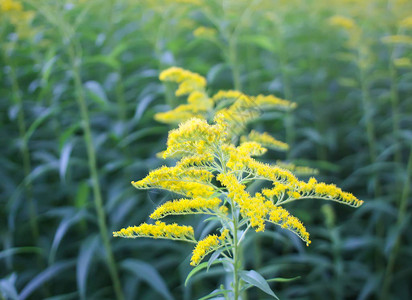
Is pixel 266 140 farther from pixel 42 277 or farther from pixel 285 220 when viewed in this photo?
pixel 42 277

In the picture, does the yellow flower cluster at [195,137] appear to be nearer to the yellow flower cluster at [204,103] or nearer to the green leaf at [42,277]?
the yellow flower cluster at [204,103]

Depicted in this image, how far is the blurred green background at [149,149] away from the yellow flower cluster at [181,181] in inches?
34.2

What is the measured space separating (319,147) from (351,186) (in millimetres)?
417

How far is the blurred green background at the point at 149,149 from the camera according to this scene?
2.17 metres

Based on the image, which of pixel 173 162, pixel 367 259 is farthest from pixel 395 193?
pixel 173 162

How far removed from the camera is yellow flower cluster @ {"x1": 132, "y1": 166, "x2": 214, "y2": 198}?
0.98m

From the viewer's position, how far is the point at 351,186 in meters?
2.95

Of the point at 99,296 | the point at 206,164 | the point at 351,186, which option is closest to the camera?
the point at 206,164

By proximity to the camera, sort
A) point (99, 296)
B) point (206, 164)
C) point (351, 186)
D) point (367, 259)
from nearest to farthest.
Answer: point (206, 164)
point (99, 296)
point (367, 259)
point (351, 186)

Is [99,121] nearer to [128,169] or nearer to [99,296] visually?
[128,169]

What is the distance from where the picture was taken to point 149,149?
270cm

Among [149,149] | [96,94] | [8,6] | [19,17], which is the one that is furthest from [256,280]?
[19,17]

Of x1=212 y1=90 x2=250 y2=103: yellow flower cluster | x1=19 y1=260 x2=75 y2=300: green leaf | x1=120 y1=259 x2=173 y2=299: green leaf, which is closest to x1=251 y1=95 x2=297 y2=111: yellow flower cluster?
x1=212 y1=90 x2=250 y2=103: yellow flower cluster

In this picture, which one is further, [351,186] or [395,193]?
[351,186]
